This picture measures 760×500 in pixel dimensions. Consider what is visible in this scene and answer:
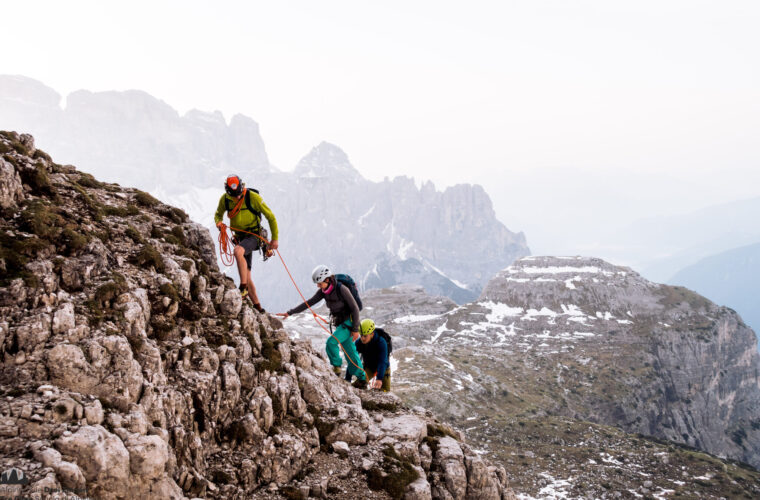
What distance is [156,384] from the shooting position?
13180 mm

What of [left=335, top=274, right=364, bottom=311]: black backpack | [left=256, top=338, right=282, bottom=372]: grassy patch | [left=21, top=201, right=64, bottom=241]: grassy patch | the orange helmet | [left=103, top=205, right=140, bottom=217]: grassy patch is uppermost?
the orange helmet

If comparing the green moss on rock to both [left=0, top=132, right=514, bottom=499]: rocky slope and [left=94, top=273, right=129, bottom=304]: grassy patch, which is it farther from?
[left=94, top=273, right=129, bottom=304]: grassy patch

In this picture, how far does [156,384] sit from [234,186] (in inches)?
338

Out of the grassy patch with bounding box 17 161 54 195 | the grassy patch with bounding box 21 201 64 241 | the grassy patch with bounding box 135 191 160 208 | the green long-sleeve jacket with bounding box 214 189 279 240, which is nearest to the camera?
the grassy patch with bounding box 21 201 64 241

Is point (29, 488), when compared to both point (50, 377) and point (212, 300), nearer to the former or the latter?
point (50, 377)

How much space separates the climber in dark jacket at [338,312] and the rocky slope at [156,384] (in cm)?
122

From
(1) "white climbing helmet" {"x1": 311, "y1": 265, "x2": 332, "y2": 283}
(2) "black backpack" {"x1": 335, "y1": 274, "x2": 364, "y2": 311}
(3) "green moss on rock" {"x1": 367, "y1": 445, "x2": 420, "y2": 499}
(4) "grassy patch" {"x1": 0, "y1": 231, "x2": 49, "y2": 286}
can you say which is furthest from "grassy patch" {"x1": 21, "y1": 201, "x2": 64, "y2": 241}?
(3) "green moss on rock" {"x1": 367, "y1": 445, "x2": 420, "y2": 499}

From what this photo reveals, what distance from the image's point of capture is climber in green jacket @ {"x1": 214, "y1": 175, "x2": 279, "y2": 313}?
19047mm

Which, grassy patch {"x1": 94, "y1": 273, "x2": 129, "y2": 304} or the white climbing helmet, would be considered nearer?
grassy patch {"x1": 94, "y1": 273, "x2": 129, "y2": 304}

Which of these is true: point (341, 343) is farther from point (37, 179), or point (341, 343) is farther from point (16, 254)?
point (37, 179)

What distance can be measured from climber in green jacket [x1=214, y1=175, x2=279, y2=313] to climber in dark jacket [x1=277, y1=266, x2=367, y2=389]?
260 centimetres

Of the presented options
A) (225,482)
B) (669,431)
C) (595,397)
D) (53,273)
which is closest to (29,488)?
(225,482)

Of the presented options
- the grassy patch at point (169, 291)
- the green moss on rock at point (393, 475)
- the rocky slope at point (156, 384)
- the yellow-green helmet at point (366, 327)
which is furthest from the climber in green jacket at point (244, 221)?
the green moss on rock at point (393, 475)

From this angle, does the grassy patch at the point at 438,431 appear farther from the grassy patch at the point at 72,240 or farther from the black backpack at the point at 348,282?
the grassy patch at the point at 72,240
